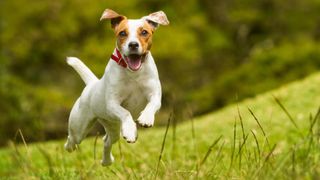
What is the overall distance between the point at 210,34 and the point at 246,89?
1356 centimetres

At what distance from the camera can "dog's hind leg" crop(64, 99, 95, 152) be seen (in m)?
7.34

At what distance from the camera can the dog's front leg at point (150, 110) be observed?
608 centimetres

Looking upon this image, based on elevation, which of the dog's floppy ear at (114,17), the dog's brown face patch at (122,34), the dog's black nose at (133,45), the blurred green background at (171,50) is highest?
the dog's floppy ear at (114,17)

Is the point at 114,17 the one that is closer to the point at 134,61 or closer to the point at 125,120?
the point at 134,61

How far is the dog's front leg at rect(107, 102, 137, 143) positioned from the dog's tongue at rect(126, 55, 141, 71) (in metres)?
0.41

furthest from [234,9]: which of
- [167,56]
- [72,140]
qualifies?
[72,140]

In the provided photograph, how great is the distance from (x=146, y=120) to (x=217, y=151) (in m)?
5.89

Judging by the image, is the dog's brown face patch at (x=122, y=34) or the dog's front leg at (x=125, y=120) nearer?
the dog's front leg at (x=125, y=120)

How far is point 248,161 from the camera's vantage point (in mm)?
5922

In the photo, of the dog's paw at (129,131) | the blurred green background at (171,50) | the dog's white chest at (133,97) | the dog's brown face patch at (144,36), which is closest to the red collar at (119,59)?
the dog's white chest at (133,97)

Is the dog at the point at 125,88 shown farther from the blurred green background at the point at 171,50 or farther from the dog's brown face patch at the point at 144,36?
the blurred green background at the point at 171,50

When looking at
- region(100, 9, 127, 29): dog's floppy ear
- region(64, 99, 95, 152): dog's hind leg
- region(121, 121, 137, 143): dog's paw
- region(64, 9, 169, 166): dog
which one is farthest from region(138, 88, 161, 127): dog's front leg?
region(64, 99, 95, 152): dog's hind leg

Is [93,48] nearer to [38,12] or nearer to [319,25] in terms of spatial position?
[38,12]

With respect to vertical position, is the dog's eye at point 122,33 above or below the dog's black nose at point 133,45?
above
